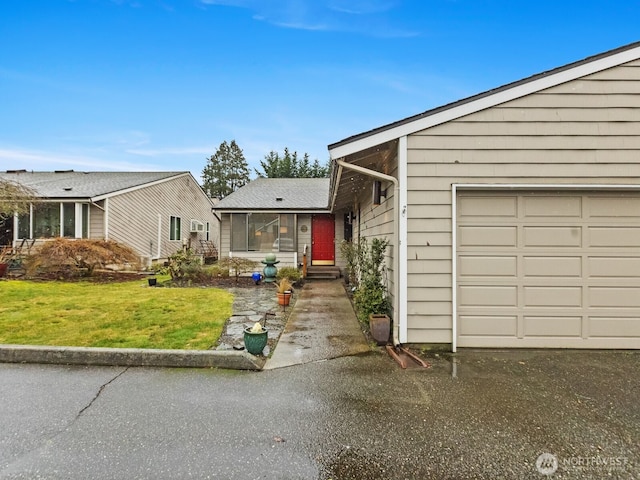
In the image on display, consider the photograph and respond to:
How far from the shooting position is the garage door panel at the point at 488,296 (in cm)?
414

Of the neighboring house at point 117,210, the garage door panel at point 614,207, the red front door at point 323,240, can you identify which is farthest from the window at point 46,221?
the garage door panel at point 614,207

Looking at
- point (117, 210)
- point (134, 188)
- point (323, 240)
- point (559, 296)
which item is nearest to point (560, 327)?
point (559, 296)

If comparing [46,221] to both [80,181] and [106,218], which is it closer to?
[106,218]

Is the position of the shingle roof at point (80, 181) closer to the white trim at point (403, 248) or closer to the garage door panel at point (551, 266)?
the white trim at point (403, 248)

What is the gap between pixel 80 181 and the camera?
579 inches

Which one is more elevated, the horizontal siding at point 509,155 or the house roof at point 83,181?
the house roof at point 83,181

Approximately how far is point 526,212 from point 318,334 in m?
3.30

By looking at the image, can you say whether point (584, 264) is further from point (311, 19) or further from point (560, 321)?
point (311, 19)

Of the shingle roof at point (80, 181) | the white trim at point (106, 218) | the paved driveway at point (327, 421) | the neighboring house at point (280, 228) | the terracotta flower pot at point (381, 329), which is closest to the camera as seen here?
the paved driveway at point (327, 421)

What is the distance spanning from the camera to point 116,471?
1931mm

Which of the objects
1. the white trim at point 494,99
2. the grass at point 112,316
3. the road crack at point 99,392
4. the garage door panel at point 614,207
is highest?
the white trim at point 494,99

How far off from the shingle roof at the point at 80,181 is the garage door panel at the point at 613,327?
14413 mm

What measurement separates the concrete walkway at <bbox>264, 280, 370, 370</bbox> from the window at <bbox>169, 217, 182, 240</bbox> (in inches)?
467

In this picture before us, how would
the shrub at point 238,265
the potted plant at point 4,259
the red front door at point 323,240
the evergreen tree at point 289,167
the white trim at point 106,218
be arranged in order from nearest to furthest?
the potted plant at point 4,259 < the shrub at point 238,265 < the white trim at point 106,218 < the red front door at point 323,240 < the evergreen tree at point 289,167
